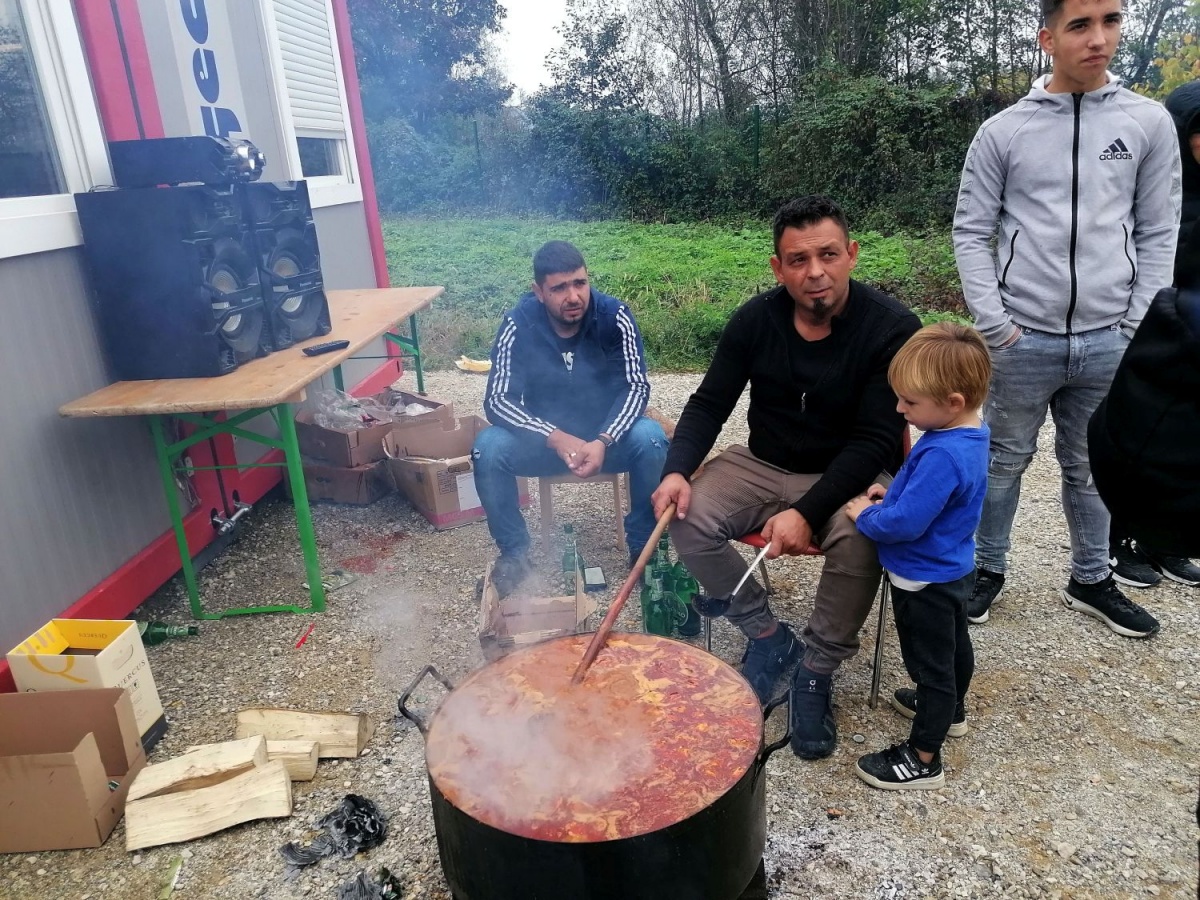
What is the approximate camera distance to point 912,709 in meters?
2.62

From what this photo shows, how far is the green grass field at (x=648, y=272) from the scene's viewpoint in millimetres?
7676

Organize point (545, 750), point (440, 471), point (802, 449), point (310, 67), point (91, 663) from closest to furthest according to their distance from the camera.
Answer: point (545, 750) < point (91, 663) < point (802, 449) < point (440, 471) < point (310, 67)

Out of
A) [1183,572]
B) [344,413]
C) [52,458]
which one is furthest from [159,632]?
[1183,572]

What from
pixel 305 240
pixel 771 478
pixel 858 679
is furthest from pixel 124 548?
pixel 858 679

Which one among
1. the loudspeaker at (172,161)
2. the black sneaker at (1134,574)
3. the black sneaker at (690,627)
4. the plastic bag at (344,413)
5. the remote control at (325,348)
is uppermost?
the loudspeaker at (172,161)

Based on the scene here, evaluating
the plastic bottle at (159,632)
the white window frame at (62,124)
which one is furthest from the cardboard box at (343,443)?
the white window frame at (62,124)

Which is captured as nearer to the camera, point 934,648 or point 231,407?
point 934,648

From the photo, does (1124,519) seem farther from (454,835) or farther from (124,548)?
(124,548)

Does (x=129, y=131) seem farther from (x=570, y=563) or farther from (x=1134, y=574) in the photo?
(x=1134, y=574)

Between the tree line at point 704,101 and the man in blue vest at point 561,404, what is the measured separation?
8.78m

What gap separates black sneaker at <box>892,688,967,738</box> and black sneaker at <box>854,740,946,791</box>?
188 mm

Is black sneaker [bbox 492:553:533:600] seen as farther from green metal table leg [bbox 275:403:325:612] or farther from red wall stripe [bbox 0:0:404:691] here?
red wall stripe [bbox 0:0:404:691]

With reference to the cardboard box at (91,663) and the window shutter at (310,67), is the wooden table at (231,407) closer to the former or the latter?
the cardboard box at (91,663)

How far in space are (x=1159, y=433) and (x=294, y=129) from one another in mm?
5134
